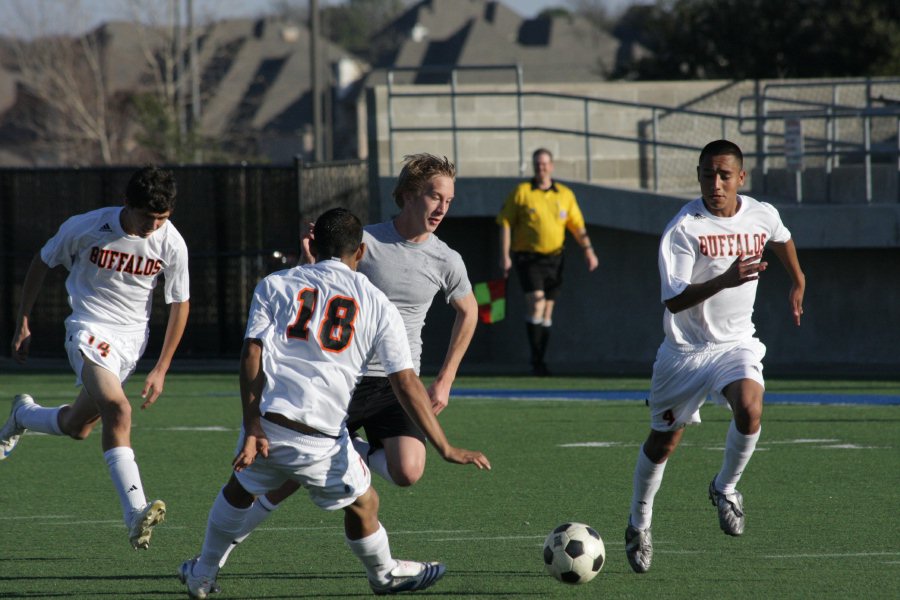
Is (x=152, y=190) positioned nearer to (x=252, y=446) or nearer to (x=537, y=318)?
(x=252, y=446)

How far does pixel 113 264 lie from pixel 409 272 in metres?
1.83

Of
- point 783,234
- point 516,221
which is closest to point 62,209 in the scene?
point 516,221

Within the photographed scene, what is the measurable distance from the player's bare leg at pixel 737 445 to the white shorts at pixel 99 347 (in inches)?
125

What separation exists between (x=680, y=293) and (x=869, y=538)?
5.27 feet

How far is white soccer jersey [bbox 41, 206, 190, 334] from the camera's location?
762cm

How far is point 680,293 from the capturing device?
686cm

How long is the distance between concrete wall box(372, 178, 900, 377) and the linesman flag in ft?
2.40

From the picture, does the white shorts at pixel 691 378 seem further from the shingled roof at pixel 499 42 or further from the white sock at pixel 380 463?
the shingled roof at pixel 499 42

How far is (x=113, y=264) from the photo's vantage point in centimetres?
767

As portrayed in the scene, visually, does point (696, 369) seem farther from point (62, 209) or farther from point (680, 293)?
point (62, 209)

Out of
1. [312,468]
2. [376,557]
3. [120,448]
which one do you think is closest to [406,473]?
[376,557]

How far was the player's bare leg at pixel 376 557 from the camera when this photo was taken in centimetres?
590

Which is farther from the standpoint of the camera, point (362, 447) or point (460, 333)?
point (460, 333)

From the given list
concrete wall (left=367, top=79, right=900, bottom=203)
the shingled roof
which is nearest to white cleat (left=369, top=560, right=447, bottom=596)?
concrete wall (left=367, top=79, right=900, bottom=203)
